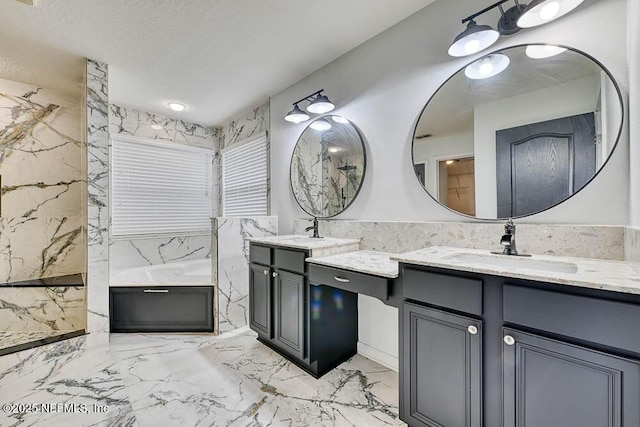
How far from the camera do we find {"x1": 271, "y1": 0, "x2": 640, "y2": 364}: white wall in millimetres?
1320

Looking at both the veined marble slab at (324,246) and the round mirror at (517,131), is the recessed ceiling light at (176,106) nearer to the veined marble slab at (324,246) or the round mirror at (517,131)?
the veined marble slab at (324,246)

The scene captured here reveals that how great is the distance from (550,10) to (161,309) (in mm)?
3560

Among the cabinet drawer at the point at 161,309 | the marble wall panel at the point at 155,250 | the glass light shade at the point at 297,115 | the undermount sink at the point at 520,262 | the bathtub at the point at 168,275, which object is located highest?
the glass light shade at the point at 297,115

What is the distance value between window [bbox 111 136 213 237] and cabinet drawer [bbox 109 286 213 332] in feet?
3.67

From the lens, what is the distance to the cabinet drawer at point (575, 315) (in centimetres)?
85

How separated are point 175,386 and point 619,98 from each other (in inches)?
116

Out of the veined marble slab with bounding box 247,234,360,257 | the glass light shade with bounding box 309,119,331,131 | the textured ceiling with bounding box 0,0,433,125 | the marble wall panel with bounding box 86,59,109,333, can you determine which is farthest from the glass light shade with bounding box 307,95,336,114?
the marble wall panel with bounding box 86,59,109,333

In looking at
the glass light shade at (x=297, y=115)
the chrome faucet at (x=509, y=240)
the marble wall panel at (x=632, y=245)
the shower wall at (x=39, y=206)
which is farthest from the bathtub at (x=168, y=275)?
the marble wall panel at (x=632, y=245)

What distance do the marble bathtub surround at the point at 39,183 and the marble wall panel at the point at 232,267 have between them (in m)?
1.37

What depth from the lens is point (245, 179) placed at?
3.76 m

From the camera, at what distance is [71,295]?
263cm

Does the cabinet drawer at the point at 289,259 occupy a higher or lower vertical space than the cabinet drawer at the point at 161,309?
higher

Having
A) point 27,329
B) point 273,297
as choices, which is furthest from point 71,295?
point 273,297

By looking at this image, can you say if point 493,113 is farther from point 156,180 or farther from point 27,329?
point 27,329
